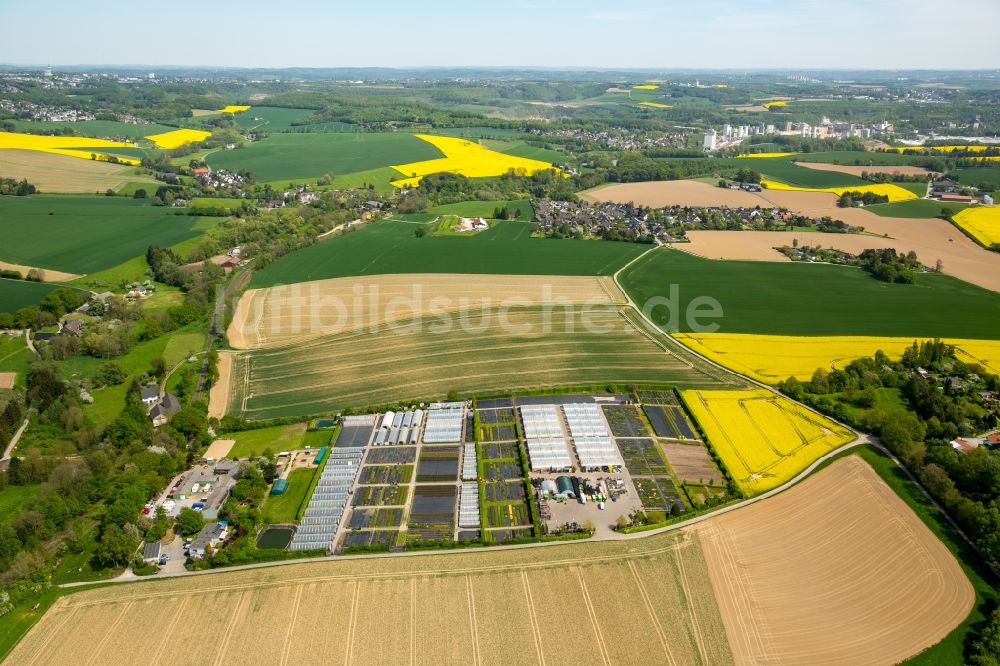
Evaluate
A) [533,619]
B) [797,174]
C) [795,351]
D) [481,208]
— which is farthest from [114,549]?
[797,174]

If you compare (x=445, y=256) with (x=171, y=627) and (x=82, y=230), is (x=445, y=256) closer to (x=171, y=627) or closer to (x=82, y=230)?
(x=82, y=230)

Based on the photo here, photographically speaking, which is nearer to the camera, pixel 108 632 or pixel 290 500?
pixel 108 632

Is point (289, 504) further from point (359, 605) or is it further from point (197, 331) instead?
point (197, 331)

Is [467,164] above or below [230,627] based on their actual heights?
above

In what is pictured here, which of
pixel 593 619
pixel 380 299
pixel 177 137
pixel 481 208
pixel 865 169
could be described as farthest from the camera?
pixel 177 137

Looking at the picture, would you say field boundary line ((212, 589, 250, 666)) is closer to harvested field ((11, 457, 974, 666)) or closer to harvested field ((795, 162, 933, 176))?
harvested field ((11, 457, 974, 666))

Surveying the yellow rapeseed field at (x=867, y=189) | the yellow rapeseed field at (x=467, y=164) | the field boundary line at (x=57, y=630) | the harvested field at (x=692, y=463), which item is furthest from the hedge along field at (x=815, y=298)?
the yellow rapeseed field at (x=467, y=164)

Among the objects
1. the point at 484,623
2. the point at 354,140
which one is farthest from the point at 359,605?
the point at 354,140
